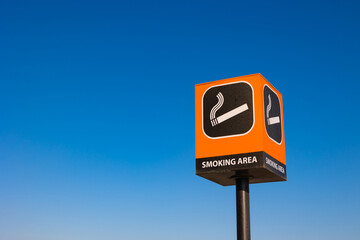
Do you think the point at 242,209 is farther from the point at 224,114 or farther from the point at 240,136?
the point at 224,114

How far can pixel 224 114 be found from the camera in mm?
10812

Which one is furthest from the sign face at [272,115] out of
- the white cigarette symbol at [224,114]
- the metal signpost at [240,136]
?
the white cigarette symbol at [224,114]

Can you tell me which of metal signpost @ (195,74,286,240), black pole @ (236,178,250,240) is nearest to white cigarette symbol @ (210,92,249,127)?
metal signpost @ (195,74,286,240)

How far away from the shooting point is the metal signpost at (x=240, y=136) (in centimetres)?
1024

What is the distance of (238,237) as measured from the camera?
10.3 metres

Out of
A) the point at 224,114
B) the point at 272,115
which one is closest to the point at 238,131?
the point at 224,114

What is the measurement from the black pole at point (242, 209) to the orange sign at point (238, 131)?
249 millimetres

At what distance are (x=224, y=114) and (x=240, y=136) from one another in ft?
2.42

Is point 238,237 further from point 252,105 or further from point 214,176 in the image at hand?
point 252,105

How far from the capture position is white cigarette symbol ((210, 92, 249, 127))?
10617 mm

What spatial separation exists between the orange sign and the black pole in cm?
25

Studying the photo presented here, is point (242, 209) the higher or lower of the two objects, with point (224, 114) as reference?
lower

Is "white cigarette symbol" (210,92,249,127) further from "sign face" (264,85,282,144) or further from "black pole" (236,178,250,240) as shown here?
"black pole" (236,178,250,240)

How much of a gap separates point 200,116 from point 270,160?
208 cm
